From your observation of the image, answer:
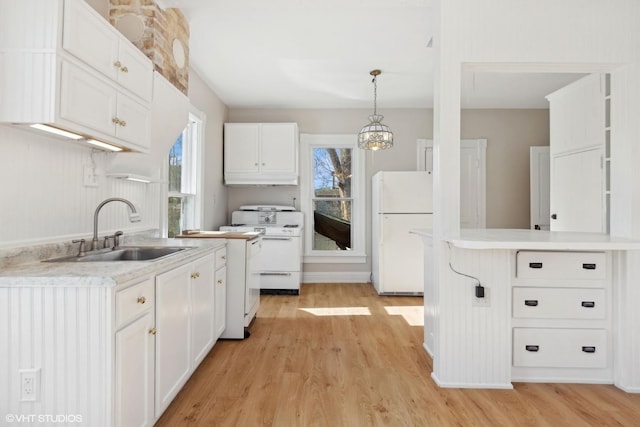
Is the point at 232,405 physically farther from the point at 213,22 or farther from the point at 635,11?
the point at 635,11

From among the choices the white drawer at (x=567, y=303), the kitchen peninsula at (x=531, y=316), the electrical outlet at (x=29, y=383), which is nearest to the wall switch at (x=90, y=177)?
the electrical outlet at (x=29, y=383)

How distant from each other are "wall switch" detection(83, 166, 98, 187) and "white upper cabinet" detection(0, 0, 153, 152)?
1.45ft

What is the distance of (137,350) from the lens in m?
1.50

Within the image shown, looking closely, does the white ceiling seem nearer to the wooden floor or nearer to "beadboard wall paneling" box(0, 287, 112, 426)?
"beadboard wall paneling" box(0, 287, 112, 426)

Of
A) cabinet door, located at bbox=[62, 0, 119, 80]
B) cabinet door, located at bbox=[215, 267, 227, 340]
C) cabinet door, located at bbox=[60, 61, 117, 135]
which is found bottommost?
cabinet door, located at bbox=[215, 267, 227, 340]

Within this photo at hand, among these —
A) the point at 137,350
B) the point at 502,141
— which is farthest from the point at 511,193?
the point at 137,350

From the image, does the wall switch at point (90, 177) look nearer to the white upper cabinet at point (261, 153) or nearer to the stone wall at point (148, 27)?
the stone wall at point (148, 27)

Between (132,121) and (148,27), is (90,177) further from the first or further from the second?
(148,27)

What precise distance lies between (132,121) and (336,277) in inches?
149

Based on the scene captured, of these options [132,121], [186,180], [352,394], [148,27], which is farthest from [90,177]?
[352,394]

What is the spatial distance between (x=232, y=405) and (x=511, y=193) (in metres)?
4.82

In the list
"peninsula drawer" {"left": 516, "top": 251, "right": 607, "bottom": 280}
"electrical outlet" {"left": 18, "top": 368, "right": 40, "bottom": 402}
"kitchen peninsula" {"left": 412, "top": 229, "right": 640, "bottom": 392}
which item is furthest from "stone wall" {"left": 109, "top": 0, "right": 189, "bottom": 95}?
"peninsula drawer" {"left": 516, "top": 251, "right": 607, "bottom": 280}

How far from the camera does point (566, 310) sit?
2.27 m

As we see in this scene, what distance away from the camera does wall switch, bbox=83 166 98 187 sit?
2.09 meters
